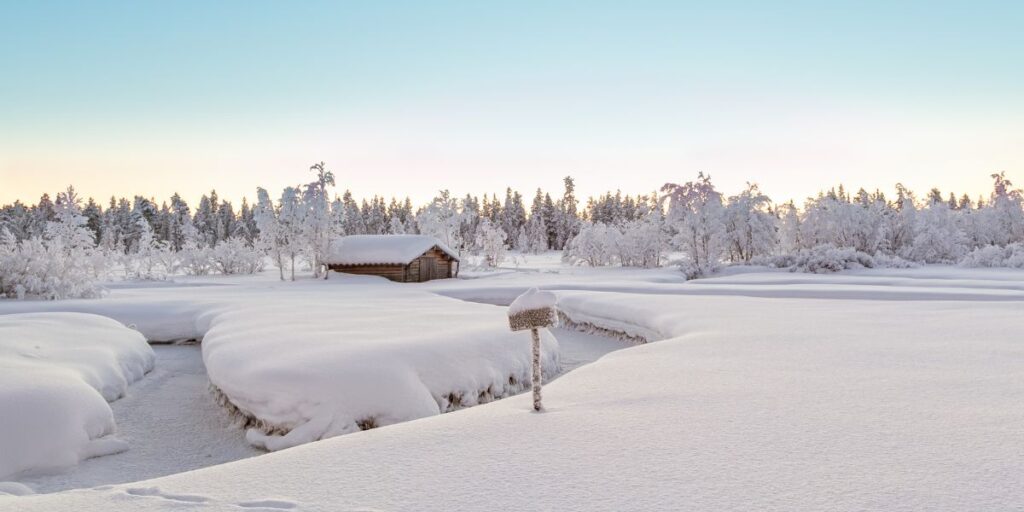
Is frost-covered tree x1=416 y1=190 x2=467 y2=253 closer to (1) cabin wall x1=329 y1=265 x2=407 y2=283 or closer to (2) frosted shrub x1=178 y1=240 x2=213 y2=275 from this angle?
(1) cabin wall x1=329 y1=265 x2=407 y2=283

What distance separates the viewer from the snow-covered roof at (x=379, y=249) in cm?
3831

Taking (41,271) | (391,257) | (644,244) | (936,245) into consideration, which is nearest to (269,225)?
(391,257)

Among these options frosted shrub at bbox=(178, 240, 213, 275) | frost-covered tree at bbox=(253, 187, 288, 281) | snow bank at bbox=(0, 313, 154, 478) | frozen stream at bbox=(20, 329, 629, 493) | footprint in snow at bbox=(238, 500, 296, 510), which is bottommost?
frozen stream at bbox=(20, 329, 629, 493)

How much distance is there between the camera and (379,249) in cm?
3928

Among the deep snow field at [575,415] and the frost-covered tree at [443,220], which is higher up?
the frost-covered tree at [443,220]

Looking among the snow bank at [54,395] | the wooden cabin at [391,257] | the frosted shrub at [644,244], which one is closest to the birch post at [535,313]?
the snow bank at [54,395]

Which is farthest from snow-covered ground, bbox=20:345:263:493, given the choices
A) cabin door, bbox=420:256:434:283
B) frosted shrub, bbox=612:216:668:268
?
frosted shrub, bbox=612:216:668:268

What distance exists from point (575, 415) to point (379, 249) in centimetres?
3516

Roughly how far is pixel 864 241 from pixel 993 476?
160 ft

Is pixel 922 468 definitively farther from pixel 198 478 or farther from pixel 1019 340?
pixel 1019 340

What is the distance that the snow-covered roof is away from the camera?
38.3m

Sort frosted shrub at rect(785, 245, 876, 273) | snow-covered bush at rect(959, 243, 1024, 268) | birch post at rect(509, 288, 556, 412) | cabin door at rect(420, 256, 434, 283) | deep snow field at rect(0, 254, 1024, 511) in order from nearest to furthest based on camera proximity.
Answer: deep snow field at rect(0, 254, 1024, 511) < birch post at rect(509, 288, 556, 412) < snow-covered bush at rect(959, 243, 1024, 268) < frosted shrub at rect(785, 245, 876, 273) < cabin door at rect(420, 256, 434, 283)

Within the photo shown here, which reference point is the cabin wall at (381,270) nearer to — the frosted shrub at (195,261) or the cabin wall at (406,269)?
the cabin wall at (406,269)

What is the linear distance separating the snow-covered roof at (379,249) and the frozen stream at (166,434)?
23839 millimetres
